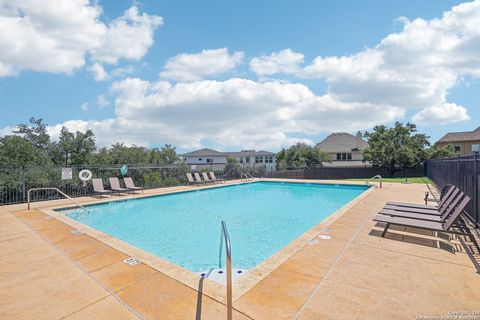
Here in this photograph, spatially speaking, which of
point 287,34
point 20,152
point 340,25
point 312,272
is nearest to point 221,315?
point 312,272

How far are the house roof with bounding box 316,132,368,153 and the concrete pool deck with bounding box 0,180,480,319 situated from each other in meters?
34.5

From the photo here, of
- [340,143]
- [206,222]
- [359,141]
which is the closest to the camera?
[206,222]

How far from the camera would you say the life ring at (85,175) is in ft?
36.9

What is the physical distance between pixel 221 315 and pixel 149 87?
15.2 metres

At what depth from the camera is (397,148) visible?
21.7m

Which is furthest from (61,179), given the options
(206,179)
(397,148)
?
(397,148)

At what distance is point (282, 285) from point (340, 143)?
38.8 meters

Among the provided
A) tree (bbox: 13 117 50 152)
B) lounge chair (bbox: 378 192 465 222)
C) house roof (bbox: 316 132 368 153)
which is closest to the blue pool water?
lounge chair (bbox: 378 192 465 222)

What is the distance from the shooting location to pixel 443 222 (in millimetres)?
4523

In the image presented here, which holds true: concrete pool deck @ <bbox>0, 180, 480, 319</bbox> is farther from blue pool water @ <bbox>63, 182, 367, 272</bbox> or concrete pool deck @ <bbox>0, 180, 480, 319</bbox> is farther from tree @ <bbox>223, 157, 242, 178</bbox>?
tree @ <bbox>223, 157, 242, 178</bbox>

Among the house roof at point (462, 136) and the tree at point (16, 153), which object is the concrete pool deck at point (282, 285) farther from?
the house roof at point (462, 136)

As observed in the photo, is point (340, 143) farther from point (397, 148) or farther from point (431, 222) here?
point (431, 222)

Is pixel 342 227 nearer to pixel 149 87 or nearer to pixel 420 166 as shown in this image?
pixel 149 87

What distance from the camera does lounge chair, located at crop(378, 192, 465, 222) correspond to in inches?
182
